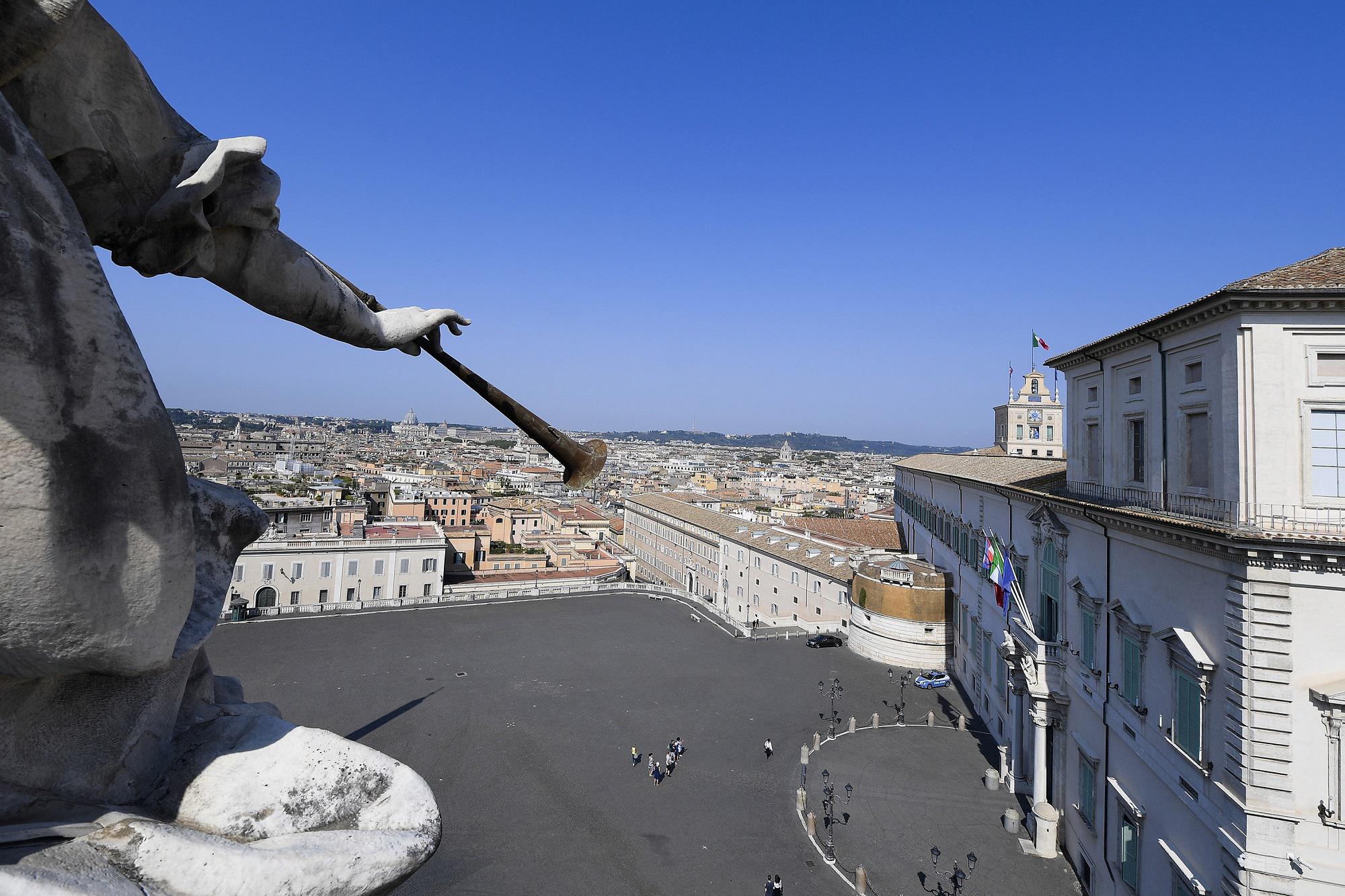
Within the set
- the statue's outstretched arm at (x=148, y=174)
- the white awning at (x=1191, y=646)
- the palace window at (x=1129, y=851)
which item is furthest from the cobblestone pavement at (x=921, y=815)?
the statue's outstretched arm at (x=148, y=174)

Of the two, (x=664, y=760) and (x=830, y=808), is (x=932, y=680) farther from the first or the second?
(x=664, y=760)

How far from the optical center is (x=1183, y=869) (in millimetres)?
10961

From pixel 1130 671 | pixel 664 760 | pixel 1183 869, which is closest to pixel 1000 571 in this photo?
pixel 1130 671

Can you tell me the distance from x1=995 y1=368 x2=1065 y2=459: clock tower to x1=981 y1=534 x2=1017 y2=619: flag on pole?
111 feet

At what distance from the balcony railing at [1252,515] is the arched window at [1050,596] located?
4.45m

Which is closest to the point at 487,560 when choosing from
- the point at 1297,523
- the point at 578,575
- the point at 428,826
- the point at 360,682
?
the point at 578,575

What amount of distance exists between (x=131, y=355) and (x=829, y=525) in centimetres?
5447

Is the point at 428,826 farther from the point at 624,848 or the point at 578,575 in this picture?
the point at 578,575

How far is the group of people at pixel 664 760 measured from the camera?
59.9 ft

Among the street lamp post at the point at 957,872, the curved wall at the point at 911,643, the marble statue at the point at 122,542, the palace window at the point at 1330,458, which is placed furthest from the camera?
the curved wall at the point at 911,643

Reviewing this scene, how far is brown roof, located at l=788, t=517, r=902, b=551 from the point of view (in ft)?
168

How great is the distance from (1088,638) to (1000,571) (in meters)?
4.63

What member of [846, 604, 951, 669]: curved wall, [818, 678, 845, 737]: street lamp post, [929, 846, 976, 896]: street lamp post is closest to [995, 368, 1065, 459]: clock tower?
[846, 604, 951, 669]: curved wall

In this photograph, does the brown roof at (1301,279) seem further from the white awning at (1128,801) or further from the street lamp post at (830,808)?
the street lamp post at (830,808)
